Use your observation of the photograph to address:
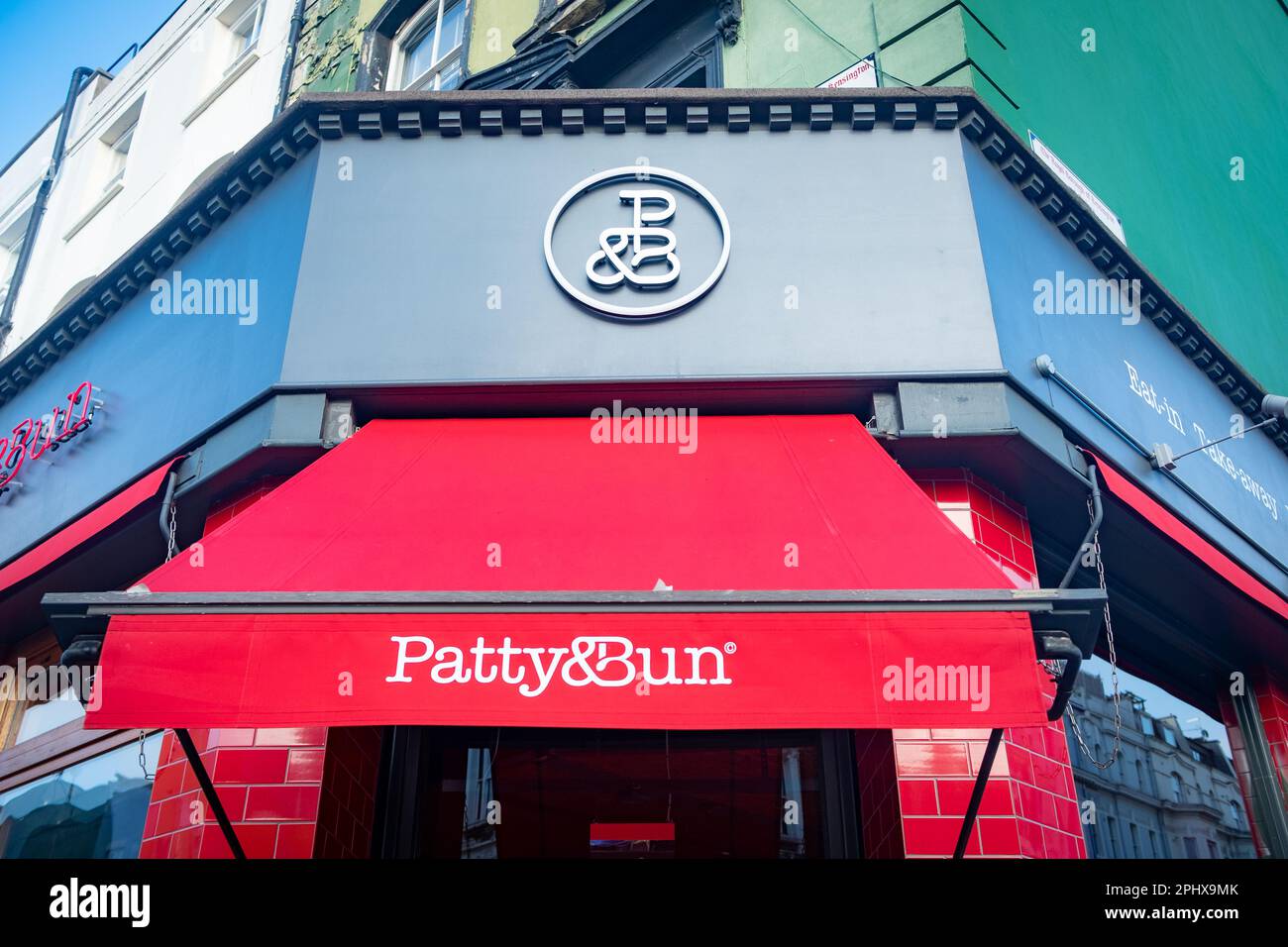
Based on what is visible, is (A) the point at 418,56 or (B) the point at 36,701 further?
(A) the point at 418,56

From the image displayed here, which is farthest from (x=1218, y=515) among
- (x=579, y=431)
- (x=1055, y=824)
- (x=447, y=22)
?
(x=447, y=22)

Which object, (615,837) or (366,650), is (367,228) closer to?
(366,650)

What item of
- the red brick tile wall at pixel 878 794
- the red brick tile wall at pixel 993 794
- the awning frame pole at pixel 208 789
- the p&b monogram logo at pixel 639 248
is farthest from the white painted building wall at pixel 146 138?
the red brick tile wall at pixel 993 794

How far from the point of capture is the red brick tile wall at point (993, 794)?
4.01m

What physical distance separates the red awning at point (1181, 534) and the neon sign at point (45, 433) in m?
6.00

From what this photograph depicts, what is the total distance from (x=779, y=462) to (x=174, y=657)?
252 cm

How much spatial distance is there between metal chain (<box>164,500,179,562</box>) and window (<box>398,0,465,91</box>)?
16.1 ft

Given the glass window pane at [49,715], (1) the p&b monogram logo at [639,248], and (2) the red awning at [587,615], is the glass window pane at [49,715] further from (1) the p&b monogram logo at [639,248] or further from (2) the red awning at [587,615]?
(1) the p&b monogram logo at [639,248]

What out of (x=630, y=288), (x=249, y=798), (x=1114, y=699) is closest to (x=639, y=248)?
(x=630, y=288)

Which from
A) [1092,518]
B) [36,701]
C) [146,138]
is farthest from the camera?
[146,138]

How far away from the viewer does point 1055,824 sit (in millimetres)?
4270

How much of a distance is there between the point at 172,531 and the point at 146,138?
8.53 metres

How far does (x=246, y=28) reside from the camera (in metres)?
12.1

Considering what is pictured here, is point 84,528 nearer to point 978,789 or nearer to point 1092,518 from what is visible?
point 978,789
